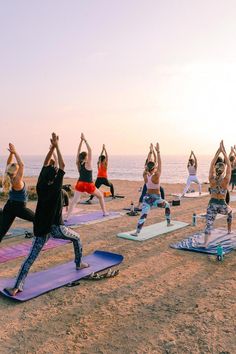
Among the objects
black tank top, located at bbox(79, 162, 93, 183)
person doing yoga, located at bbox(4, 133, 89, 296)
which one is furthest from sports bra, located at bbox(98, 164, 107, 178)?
person doing yoga, located at bbox(4, 133, 89, 296)

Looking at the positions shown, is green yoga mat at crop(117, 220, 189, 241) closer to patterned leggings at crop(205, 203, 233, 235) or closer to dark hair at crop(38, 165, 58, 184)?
patterned leggings at crop(205, 203, 233, 235)

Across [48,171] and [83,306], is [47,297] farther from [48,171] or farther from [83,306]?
[48,171]

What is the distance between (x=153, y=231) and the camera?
33.7 feet

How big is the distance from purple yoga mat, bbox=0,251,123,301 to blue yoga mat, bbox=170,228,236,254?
6.21ft

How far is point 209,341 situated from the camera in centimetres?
439

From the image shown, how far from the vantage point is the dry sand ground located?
4.34 m

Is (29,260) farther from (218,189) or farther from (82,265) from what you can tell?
(218,189)

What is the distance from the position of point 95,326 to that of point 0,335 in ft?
4.17

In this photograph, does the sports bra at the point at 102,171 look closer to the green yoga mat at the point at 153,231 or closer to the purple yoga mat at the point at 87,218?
the purple yoga mat at the point at 87,218

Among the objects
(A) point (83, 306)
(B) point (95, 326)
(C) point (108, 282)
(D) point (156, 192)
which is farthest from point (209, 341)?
(D) point (156, 192)

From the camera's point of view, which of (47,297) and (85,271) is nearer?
(47,297)

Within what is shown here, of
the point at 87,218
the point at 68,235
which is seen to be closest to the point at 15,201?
the point at 68,235

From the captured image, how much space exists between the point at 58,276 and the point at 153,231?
14.2 ft

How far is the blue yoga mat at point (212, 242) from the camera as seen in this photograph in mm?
8203
